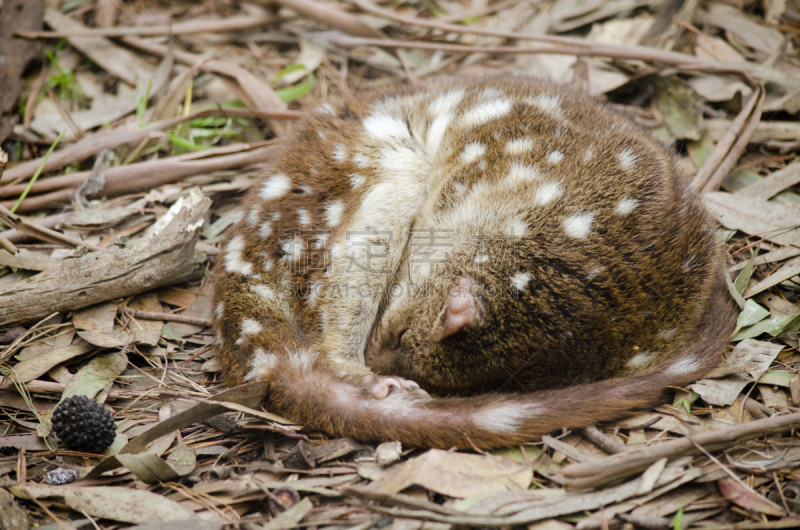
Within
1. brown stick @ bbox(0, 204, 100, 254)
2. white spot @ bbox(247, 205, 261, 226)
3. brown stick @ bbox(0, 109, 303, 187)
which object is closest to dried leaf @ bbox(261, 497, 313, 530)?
white spot @ bbox(247, 205, 261, 226)

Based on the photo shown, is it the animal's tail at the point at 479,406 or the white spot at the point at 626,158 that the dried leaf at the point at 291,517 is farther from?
the white spot at the point at 626,158

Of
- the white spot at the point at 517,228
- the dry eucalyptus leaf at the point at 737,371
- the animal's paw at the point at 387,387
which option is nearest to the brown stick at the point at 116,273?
the animal's paw at the point at 387,387

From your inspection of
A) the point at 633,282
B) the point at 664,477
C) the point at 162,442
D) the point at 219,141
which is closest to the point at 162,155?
the point at 219,141

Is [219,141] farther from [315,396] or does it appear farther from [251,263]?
[315,396]

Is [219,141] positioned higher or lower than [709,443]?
higher

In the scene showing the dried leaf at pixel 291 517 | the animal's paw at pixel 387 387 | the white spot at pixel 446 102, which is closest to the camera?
the dried leaf at pixel 291 517

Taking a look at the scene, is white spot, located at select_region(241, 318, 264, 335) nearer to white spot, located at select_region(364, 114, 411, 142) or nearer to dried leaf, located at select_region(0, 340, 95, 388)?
dried leaf, located at select_region(0, 340, 95, 388)

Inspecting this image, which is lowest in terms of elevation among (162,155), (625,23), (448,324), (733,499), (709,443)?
(733,499)
